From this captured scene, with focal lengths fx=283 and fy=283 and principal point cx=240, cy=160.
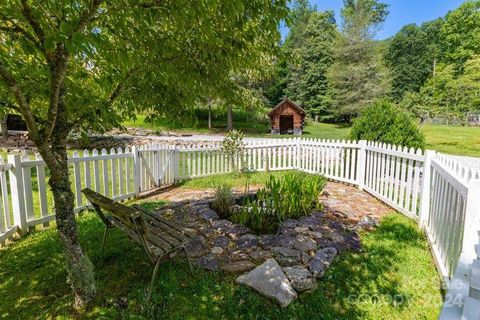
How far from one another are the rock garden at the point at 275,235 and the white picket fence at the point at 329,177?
933 millimetres

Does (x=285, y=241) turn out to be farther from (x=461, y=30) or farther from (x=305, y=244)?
(x=461, y=30)

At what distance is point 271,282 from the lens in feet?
9.04

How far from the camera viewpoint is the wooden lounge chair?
2.35 m

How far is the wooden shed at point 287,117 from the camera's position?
87.8 feet

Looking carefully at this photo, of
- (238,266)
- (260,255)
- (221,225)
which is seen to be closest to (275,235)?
(260,255)

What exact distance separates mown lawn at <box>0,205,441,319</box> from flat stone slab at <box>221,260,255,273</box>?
10cm

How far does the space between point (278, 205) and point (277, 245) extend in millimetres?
904

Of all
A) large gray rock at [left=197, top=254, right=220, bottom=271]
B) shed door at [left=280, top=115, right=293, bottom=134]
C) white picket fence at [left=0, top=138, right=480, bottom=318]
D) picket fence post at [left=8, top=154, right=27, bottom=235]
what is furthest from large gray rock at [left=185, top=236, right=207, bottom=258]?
shed door at [left=280, top=115, right=293, bottom=134]

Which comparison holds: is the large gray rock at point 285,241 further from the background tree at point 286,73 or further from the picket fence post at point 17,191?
the background tree at point 286,73

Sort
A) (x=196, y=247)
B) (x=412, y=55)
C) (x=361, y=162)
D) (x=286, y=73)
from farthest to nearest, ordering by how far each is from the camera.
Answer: (x=412, y=55) < (x=286, y=73) < (x=361, y=162) < (x=196, y=247)

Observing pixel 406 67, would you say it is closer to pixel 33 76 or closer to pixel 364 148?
pixel 364 148

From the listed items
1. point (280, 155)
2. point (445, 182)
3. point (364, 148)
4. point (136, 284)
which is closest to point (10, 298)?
point (136, 284)

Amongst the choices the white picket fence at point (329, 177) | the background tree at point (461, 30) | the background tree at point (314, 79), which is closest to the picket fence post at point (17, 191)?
the white picket fence at point (329, 177)

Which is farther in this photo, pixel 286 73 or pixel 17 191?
pixel 286 73
